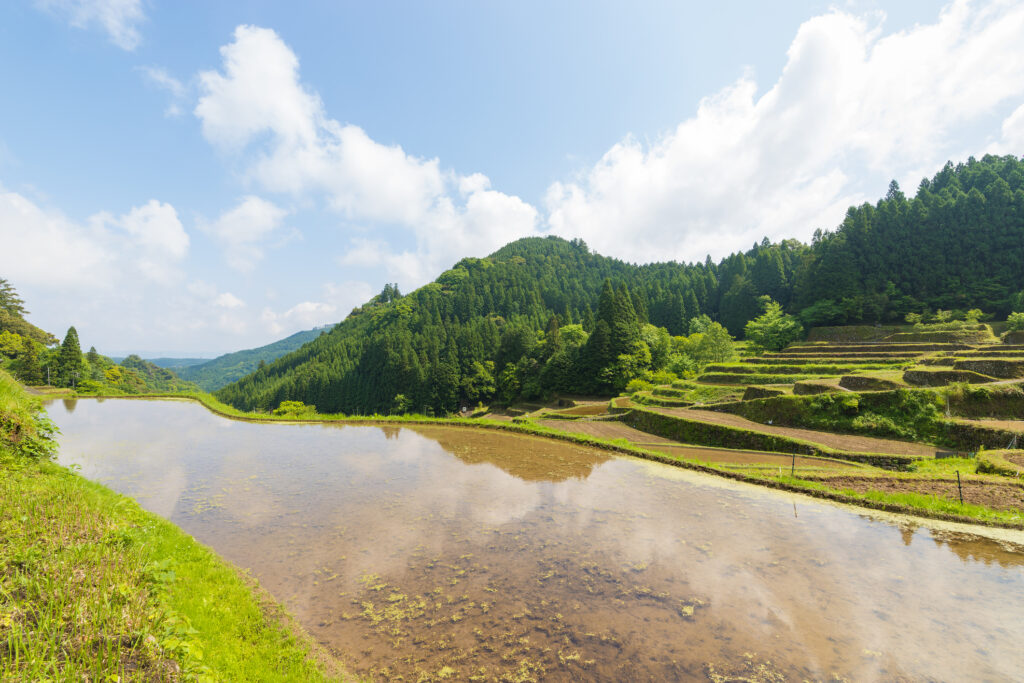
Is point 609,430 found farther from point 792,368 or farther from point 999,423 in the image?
point 792,368

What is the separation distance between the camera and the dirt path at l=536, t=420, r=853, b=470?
1503 centimetres

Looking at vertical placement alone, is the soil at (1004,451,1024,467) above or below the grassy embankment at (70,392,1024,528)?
above

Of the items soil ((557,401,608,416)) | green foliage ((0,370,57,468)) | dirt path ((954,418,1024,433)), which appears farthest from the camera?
soil ((557,401,608,416))

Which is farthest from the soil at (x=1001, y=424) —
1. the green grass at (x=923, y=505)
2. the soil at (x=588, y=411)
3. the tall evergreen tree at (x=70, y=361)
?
the tall evergreen tree at (x=70, y=361)

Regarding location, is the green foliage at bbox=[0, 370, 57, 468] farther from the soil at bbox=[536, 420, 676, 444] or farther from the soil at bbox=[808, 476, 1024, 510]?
the soil at bbox=[808, 476, 1024, 510]

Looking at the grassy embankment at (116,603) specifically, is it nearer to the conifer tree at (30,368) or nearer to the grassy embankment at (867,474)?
the grassy embankment at (867,474)

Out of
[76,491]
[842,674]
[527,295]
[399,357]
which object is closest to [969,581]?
[842,674]

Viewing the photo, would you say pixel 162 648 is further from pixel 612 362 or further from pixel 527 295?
pixel 527 295

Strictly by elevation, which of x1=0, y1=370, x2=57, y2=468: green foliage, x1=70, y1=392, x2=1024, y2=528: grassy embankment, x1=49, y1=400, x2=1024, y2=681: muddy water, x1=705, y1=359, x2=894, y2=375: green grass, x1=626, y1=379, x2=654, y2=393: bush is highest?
x1=705, y1=359, x2=894, y2=375: green grass

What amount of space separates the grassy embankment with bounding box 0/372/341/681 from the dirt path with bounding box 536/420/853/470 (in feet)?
49.3

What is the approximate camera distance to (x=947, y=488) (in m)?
11.0

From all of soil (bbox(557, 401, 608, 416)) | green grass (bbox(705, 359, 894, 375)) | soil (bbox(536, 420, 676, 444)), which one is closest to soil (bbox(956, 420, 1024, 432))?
green grass (bbox(705, 359, 894, 375))

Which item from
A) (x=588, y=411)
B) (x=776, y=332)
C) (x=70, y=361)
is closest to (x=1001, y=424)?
(x=588, y=411)

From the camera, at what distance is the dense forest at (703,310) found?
1932 inches
